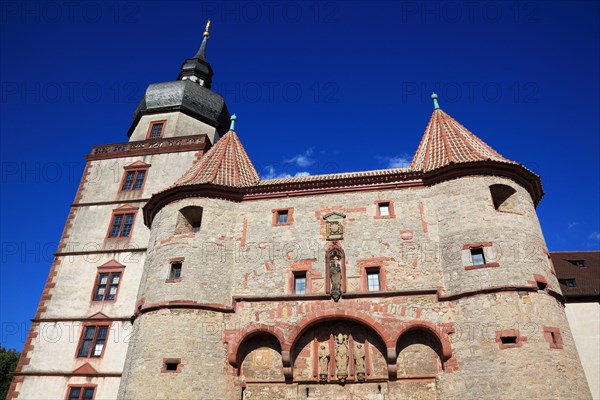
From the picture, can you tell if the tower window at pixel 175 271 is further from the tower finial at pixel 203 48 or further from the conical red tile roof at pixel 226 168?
the tower finial at pixel 203 48

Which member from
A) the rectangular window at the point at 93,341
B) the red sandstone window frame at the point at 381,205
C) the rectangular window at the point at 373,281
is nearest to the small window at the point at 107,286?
the rectangular window at the point at 93,341

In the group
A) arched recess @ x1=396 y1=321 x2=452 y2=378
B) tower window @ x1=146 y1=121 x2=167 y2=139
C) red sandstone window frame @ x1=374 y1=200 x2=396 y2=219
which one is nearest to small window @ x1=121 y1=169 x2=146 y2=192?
tower window @ x1=146 y1=121 x2=167 y2=139

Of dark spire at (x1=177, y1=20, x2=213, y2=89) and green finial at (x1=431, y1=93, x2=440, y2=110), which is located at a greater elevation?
dark spire at (x1=177, y1=20, x2=213, y2=89)

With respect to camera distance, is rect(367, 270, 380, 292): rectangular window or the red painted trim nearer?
the red painted trim

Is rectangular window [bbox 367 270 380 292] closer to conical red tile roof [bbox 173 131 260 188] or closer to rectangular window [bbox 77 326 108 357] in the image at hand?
conical red tile roof [bbox 173 131 260 188]

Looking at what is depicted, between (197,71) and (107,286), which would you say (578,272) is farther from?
(197,71)

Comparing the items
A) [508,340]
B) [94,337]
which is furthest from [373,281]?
[94,337]

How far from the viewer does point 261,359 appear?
15656 mm

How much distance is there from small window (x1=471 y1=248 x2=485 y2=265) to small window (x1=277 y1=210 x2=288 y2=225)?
22.3ft

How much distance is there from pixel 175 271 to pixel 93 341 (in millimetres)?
5540

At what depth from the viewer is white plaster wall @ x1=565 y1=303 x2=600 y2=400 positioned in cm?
1991

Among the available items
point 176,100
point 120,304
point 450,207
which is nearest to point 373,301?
point 450,207

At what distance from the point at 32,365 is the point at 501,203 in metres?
19.3

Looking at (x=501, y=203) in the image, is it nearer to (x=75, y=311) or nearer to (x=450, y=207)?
(x=450, y=207)
